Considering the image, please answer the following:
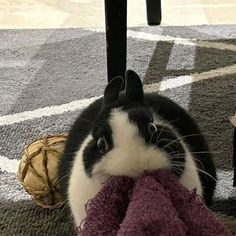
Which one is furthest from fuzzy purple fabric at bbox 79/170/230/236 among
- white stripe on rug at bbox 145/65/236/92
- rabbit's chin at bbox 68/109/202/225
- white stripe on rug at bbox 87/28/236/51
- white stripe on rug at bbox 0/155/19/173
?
white stripe on rug at bbox 87/28/236/51

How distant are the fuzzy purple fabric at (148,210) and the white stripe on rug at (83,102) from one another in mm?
620

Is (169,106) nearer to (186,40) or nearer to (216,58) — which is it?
(216,58)

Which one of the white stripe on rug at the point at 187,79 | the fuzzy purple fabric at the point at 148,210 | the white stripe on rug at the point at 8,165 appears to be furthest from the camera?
the white stripe on rug at the point at 187,79

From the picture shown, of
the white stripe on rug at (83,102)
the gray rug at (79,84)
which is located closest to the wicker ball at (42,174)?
the gray rug at (79,84)

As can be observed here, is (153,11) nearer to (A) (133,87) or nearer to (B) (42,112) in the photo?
(B) (42,112)

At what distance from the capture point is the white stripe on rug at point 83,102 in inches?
49.2

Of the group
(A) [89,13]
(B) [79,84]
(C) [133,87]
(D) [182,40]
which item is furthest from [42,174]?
(A) [89,13]

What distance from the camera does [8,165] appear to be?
1068 mm

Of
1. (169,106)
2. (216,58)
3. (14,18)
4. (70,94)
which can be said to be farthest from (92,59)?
(169,106)

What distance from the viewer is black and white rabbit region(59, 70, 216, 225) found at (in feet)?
2.02

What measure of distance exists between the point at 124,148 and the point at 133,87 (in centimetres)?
12

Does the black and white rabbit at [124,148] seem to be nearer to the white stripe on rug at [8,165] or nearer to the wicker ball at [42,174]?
the wicker ball at [42,174]

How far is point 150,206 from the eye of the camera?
2.01ft

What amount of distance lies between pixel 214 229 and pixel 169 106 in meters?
0.29
